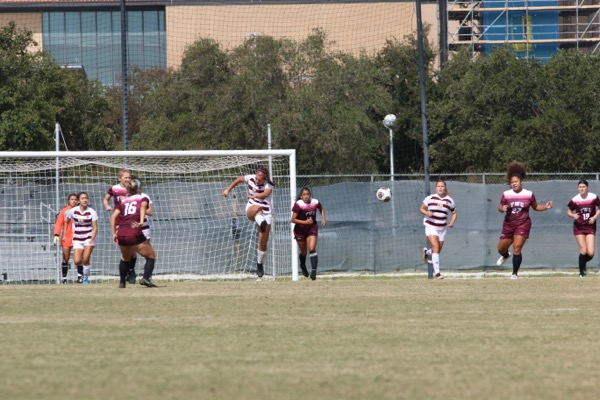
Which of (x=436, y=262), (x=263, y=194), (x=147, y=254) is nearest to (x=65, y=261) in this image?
(x=263, y=194)

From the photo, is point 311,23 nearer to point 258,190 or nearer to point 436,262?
point 258,190

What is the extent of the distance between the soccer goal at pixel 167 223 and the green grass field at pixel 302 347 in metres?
8.75

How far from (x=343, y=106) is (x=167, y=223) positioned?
19.4 metres

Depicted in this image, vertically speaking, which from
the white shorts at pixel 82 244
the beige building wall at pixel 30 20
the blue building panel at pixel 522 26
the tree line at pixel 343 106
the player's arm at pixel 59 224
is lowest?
the white shorts at pixel 82 244

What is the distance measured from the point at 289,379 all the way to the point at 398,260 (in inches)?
724

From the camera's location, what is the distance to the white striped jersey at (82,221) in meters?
20.2

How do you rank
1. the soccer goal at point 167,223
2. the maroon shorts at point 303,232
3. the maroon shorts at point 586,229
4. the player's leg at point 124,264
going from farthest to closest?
the soccer goal at point 167,223
the maroon shorts at point 303,232
the maroon shorts at point 586,229
the player's leg at point 124,264

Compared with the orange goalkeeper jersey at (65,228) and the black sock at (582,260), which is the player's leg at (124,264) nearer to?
the orange goalkeeper jersey at (65,228)

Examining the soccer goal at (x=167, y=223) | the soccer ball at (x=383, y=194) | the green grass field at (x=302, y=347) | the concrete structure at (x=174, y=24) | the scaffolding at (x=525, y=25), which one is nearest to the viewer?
the green grass field at (x=302, y=347)

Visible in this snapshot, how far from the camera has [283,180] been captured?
2441cm

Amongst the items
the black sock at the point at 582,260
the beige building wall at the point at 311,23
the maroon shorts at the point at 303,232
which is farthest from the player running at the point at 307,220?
the beige building wall at the point at 311,23

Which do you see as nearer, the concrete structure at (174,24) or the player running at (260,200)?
the player running at (260,200)

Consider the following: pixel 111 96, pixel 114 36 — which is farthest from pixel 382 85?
pixel 114 36

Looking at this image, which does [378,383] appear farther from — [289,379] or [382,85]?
[382,85]
